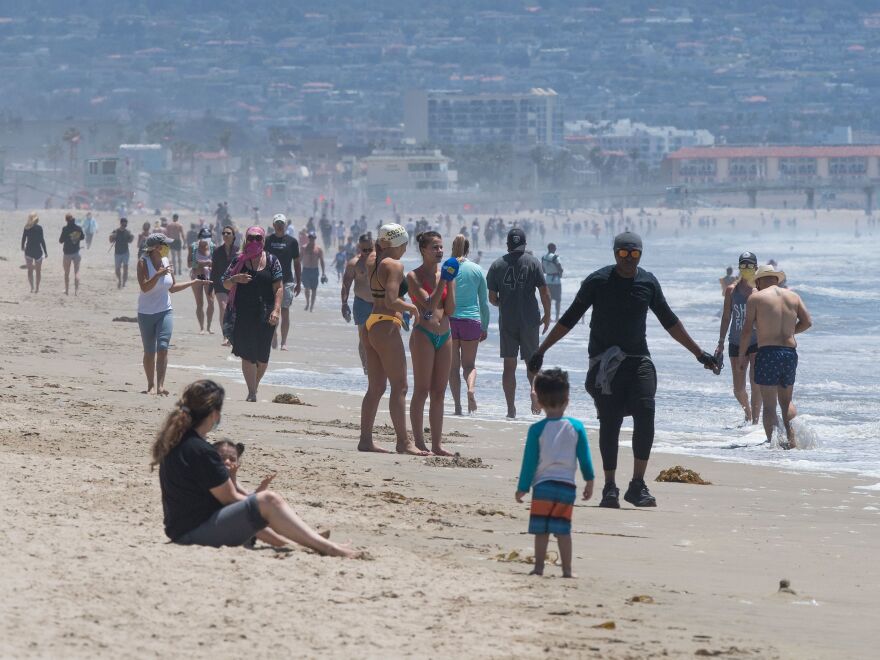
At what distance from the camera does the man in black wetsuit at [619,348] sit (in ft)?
25.3

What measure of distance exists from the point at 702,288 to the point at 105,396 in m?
Answer: 44.7

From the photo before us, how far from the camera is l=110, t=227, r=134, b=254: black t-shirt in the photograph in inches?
1059

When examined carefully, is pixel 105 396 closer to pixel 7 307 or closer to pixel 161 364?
pixel 161 364

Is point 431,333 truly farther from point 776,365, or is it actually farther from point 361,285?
point 361,285

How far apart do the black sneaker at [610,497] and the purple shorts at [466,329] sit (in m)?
4.00

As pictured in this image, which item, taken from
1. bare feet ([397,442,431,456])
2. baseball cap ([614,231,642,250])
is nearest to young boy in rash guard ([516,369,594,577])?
baseball cap ([614,231,642,250])

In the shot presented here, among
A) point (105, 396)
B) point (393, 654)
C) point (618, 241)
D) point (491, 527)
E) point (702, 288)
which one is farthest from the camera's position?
point (702, 288)

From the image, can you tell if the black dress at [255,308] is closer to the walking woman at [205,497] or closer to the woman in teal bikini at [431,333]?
the woman in teal bikini at [431,333]

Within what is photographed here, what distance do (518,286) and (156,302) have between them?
263 centimetres

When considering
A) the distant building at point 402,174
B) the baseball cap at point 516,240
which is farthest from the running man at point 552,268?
the distant building at point 402,174

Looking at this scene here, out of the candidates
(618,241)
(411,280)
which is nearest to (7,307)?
(411,280)

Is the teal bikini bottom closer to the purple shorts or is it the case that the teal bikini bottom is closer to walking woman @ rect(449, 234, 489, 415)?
walking woman @ rect(449, 234, 489, 415)

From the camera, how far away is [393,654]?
15.7ft

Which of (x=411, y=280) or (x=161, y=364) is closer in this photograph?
(x=411, y=280)
